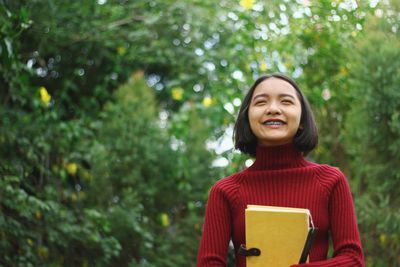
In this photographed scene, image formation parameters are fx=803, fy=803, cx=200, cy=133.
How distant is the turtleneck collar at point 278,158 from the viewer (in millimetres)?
2484

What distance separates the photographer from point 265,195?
2.43 meters

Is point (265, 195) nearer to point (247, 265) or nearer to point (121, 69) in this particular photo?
point (247, 265)

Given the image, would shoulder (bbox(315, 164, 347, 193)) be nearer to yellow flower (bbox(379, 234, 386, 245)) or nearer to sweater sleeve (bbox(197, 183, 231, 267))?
sweater sleeve (bbox(197, 183, 231, 267))

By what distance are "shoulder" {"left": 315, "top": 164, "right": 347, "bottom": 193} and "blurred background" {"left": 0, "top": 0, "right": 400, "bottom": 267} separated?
6.38 ft

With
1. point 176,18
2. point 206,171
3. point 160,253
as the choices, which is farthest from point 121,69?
point 160,253

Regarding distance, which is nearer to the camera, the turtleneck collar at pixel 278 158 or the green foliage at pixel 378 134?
the turtleneck collar at pixel 278 158

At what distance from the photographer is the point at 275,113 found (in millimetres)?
2494

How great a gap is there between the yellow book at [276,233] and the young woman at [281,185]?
0.21 ft

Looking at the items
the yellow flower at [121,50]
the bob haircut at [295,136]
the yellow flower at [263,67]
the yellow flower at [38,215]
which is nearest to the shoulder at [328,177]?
the bob haircut at [295,136]

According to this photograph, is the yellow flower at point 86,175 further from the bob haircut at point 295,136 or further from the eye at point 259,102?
the eye at point 259,102

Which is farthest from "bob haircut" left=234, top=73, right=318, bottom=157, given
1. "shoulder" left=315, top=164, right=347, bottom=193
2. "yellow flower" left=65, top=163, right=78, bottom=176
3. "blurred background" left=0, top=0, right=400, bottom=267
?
"yellow flower" left=65, top=163, right=78, bottom=176

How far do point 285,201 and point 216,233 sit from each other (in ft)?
0.75

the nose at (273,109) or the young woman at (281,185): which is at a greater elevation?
the nose at (273,109)

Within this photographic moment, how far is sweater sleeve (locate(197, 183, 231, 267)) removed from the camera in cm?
240
